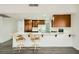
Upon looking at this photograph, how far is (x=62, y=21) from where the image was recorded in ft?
19.6

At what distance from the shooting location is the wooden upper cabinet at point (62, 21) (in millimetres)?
5837

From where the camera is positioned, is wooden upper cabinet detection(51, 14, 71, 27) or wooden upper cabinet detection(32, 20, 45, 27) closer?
wooden upper cabinet detection(32, 20, 45, 27)

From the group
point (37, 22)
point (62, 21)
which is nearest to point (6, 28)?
point (37, 22)

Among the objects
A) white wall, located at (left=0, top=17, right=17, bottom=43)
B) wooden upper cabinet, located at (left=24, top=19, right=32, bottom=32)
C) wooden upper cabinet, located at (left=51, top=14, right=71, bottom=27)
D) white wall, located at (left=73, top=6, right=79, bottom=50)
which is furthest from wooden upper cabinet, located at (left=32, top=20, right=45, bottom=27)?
white wall, located at (left=73, top=6, right=79, bottom=50)

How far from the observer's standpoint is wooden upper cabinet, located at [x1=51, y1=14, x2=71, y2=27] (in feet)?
19.2

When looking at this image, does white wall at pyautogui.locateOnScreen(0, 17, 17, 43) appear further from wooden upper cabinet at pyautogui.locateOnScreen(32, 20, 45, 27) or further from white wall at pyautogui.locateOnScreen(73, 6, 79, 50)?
white wall at pyautogui.locateOnScreen(73, 6, 79, 50)

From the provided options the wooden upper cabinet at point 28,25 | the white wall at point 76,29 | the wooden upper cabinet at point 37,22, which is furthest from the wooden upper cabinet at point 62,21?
the wooden upper cabinet at point 28,25

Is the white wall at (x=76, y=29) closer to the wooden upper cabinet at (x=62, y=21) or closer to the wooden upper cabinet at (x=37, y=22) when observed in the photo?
the wooden upper cabinet at (x=62, y=21)

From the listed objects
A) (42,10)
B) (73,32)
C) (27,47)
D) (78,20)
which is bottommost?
(27,47)
